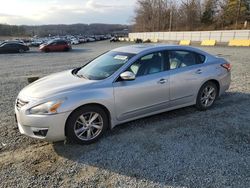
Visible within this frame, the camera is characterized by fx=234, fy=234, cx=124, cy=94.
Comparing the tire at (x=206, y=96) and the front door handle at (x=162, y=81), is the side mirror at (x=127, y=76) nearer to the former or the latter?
the front door handle at (x=162, y=81)

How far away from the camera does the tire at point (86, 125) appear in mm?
3775

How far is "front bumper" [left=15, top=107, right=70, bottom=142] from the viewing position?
357 cm

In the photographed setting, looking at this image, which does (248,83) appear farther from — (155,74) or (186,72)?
(155,74)

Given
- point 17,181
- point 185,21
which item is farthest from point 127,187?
point 185,21

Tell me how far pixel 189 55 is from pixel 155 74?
1174 mm

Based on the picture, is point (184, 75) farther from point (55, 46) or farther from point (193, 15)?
point (193, 15)

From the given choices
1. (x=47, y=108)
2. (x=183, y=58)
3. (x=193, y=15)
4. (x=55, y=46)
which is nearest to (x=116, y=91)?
(x=47, y=108)

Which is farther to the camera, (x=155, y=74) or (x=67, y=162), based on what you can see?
(x=155, y=74)

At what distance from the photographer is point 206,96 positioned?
17.8 ft

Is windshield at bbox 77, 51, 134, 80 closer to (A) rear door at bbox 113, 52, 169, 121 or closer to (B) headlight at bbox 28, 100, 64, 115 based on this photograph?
(A) rear door at bbox 113, 52, 169, 121

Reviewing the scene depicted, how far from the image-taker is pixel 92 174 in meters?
3.21

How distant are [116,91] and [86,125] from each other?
771 mm

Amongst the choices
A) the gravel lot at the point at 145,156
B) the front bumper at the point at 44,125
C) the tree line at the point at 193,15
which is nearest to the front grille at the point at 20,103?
the front bumper at the point at 44,125

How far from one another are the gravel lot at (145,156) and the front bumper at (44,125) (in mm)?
318
